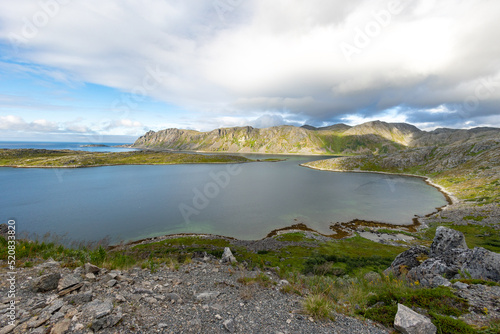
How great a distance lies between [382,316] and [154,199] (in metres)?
68.6

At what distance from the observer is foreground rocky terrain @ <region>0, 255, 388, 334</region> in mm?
6035

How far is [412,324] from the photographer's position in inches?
249

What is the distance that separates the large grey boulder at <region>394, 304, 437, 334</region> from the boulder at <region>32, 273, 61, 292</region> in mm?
13669

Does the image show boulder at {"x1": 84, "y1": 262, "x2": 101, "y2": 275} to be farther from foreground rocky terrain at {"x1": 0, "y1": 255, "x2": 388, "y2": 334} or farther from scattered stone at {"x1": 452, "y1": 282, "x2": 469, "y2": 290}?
scattered stone at {"x1": 452, "y1": 282, "x2": 469, "y2": 290}

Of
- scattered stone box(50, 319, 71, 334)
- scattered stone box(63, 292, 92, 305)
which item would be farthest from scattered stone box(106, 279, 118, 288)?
scattered stone box(50, 319, 71, 334)

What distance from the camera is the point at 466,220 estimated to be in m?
46.8

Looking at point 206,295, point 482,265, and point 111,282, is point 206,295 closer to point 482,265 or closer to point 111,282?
point 111,282

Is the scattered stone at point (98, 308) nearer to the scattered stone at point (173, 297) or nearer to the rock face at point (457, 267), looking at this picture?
the scattered stone at point (173, 297)

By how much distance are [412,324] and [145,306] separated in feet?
31.8

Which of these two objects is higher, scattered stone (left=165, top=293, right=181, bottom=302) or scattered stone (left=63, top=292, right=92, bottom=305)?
scattered stone (left=63, top=292, right=92, bottom=305)

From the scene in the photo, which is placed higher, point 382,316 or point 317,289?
point 382,316

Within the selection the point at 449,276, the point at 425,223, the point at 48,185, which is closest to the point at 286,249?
the point at 449,276

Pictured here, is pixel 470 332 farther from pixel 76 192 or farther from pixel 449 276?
pixel 76 192

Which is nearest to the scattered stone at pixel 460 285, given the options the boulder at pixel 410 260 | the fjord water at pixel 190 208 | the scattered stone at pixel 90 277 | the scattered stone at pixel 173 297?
the boulder at pixel 410 260
